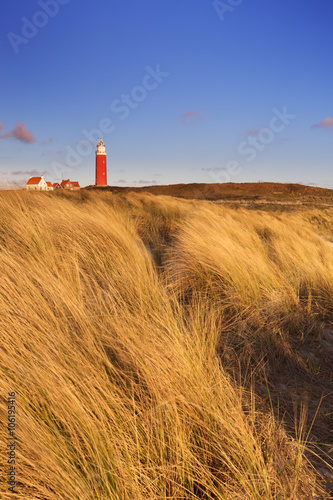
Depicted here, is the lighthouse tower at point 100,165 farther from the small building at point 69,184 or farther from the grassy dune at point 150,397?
the grassy dune at point 150,397

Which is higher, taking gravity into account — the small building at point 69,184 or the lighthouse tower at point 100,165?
the lighthouse tower at point 100,165

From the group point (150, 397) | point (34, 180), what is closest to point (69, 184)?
point (34, 180)

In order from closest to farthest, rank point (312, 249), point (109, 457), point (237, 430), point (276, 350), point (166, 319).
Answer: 1. point (109, 457)
2. point (237, 430)
3. point (166, 319)
4. point (276, 350)
5. point (312, 249)

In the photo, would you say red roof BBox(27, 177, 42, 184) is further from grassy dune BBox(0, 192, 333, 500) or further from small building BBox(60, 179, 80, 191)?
grassy dune BBox(0, 192, 333, 500)

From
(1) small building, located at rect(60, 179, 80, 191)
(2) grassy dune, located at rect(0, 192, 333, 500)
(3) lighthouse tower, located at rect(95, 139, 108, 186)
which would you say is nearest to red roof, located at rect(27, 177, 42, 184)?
(1) small building, located at rect(60, 179, 80, 191)

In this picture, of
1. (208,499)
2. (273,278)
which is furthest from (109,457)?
(273,278)

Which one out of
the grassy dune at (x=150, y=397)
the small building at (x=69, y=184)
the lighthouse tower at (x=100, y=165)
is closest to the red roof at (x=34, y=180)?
the small building at (x=69, y=184)

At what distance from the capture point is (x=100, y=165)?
48.7 metres

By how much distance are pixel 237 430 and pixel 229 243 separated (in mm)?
2417

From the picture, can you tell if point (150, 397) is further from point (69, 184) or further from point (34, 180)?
point (69, 184)

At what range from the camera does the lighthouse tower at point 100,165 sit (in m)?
48.4

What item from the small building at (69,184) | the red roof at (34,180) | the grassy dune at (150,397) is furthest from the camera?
the small building at (69,184)

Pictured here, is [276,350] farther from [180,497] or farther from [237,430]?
[180,497]

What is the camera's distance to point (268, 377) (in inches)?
74.9
